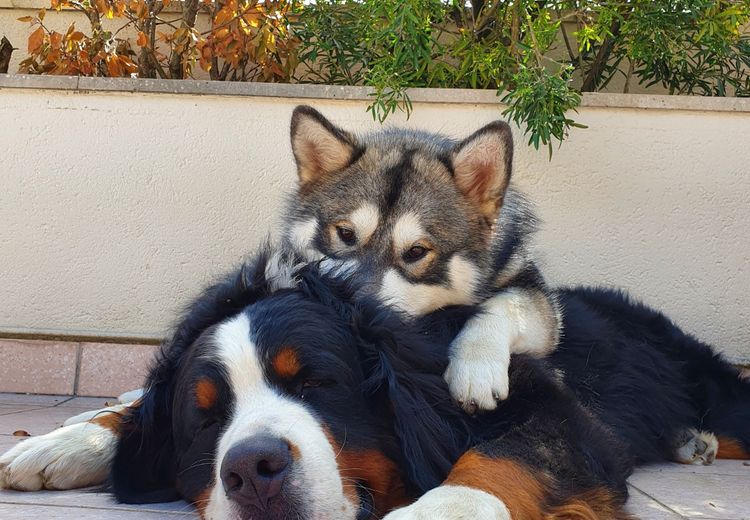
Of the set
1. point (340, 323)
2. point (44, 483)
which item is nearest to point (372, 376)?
point (340, 323)

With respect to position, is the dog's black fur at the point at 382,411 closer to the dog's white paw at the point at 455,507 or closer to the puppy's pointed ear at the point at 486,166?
the dog's white paw at the point at 455,507

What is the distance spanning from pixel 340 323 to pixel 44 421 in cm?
201

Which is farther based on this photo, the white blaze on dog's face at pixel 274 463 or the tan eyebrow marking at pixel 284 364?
the tan eyebrow marking at pixel 284 364

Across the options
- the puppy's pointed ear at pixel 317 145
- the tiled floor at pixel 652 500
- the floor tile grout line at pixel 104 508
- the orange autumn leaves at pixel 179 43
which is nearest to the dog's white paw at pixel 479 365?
the tiled floor at pixel 652 500

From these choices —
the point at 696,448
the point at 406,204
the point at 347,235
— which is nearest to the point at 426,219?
the point at 406,204

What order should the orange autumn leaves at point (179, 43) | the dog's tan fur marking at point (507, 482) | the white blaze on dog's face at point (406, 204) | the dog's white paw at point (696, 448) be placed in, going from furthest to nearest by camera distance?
the orange autumn leaves at point (179, 43), the white blaze on dog's face at point (406, 204), the dog's white paw at point (696, 448), the dog's tan fur marking at point (507, 482)

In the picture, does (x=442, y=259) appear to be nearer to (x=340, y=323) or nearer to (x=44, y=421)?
(x=340, y=323)

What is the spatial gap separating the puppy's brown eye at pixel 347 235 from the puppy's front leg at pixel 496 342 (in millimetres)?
626

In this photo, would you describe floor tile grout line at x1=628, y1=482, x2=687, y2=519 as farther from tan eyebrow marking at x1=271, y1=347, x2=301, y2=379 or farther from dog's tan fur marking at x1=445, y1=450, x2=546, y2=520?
tan eyebrow marking at x1=271, y1=347, x2=301, y2=379

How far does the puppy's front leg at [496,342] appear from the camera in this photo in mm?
2418

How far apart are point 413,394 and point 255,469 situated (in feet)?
1.73

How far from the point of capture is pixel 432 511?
1763 mm

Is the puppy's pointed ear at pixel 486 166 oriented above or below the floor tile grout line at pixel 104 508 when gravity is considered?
→ above

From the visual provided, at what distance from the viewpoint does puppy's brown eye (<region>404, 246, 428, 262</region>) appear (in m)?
3.53
